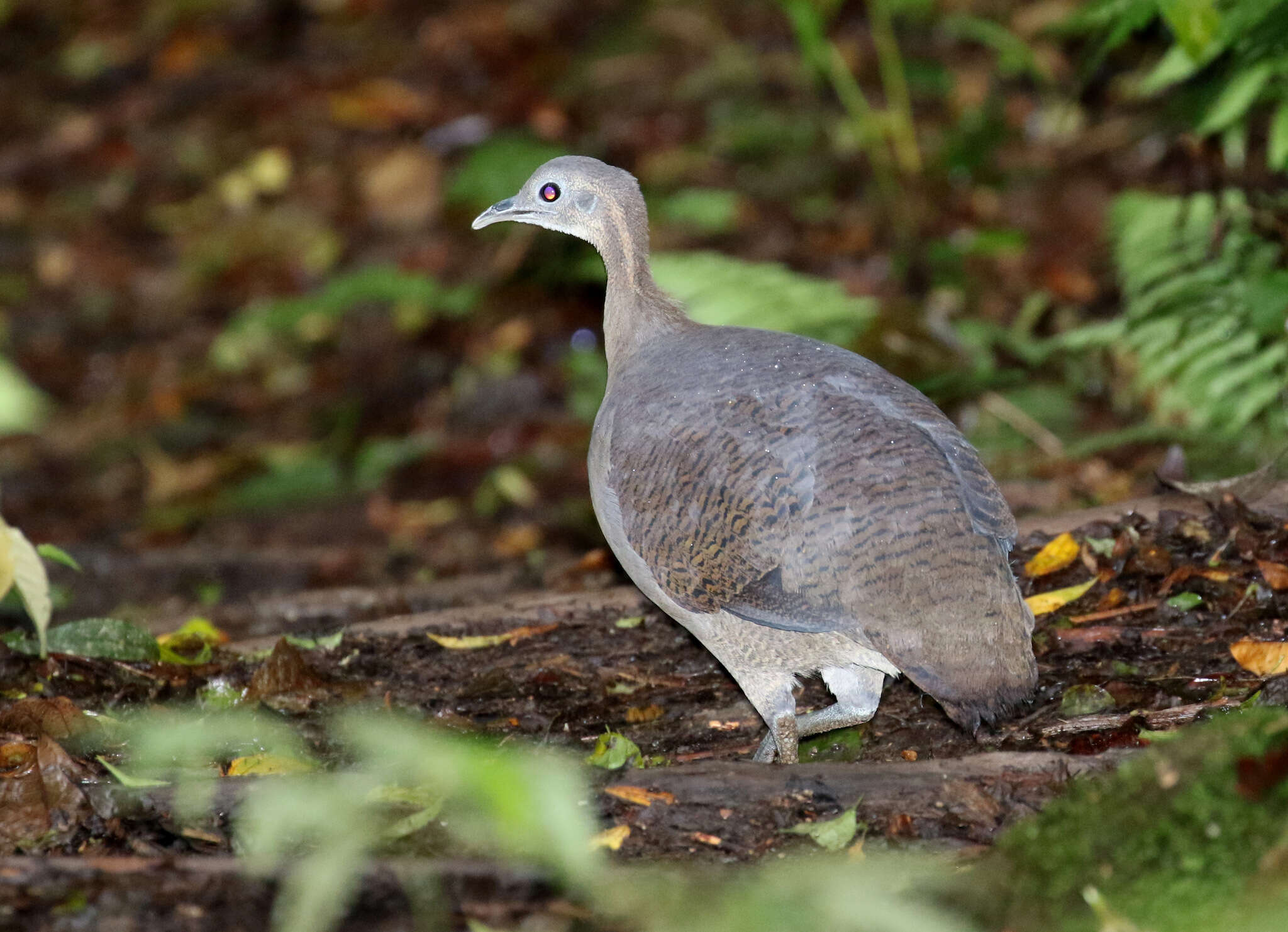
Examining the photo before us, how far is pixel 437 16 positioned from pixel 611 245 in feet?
31.0

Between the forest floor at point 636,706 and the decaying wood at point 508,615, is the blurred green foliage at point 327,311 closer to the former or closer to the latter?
the forest floor at point 636,706

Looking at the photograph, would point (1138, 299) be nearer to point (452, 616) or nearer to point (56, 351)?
point (452, 616)

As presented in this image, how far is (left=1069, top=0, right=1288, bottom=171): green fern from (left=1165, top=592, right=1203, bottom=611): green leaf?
2.29m

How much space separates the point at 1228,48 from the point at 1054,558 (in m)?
3.06

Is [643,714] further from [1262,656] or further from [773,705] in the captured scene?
[1262,656]

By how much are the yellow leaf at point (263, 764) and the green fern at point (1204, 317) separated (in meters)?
4.58

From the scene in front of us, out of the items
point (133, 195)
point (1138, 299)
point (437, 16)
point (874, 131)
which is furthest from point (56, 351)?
point (1138, 299)

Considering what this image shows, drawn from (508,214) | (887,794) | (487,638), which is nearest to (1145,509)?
(887,794)

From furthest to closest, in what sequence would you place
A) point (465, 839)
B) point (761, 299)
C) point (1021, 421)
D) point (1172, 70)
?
point (761, 299) < point (1021, 421) < point (1172, 70) < point (465, 839)

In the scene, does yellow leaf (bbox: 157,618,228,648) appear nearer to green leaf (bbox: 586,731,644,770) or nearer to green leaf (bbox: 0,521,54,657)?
green leaf (bbox: 0,521,54,657)

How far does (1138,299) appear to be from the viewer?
7.22 metres

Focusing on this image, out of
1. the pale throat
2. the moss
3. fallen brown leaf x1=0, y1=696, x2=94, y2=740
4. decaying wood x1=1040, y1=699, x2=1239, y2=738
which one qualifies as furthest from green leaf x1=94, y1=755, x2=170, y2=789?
decaying wood x1=1040, y1=699, x2=1239, y2=738

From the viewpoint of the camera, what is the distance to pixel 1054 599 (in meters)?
4.77

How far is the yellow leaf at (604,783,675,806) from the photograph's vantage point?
11.5 feet
